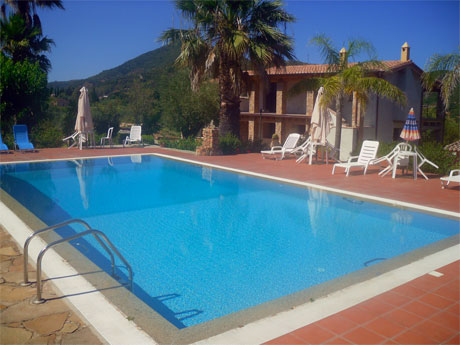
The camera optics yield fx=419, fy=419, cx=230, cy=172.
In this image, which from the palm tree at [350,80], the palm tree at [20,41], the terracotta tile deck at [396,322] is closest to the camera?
the terracotta tile deck at [396,322]

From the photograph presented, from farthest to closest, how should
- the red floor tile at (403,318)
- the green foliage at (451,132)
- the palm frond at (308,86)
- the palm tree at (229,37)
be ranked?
the green foliage at (451,132) → the palm tree at (229,37) → the palm frond at (308,86) → the red floor tile at (403,318)

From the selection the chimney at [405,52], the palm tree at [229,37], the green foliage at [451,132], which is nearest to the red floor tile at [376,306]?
the palm tree at [229,37]

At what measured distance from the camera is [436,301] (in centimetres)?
400

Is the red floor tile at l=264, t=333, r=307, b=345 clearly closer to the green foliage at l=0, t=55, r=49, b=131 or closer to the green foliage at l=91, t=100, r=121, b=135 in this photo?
the green foliage at l=0, t=55, r=49, b=131

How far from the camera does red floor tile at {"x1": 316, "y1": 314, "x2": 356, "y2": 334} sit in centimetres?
342

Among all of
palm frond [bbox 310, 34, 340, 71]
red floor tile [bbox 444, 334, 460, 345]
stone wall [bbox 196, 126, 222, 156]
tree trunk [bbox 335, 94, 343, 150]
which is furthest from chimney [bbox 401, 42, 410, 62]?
red floor tile [bbox 444, 334, 460, 345]

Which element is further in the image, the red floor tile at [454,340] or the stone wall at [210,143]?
the stone wall at [210,143]

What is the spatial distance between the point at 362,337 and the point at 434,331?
63 centimetres

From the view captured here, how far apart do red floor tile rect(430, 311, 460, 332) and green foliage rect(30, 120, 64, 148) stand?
18.4 metres

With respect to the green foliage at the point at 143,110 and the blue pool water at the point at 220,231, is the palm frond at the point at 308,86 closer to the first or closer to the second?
the blue pool water at the point at 220,231

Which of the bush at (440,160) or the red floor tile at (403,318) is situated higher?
the bush at (440,160)

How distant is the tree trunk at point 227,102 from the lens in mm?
16703

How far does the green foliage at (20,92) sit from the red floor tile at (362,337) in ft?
59.6

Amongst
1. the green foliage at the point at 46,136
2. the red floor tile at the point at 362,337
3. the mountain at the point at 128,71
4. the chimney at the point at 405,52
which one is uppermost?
the mountain at the point at 128,71
